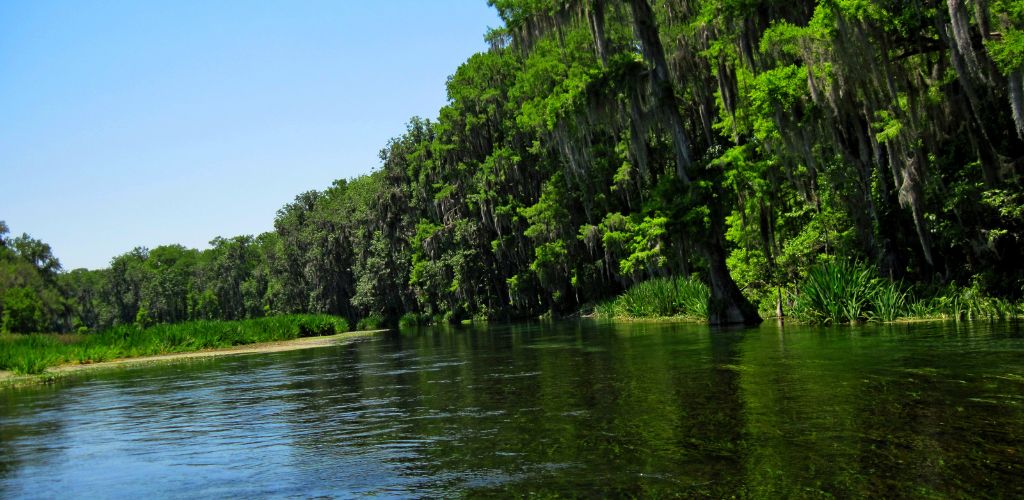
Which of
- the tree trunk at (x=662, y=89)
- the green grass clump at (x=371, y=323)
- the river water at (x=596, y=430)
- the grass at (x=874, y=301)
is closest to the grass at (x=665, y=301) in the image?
the tree trunk at (x=662, y=89)

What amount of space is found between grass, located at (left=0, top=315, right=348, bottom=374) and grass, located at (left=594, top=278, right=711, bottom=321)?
21108 millimetres

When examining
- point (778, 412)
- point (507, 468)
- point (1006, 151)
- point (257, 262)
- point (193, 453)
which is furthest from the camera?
point (257, 262)

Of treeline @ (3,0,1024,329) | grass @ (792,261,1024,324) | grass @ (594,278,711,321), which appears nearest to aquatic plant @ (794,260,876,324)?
grass @ (792,261,1024,324)

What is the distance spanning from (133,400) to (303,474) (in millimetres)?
11526

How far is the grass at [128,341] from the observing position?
96.6 ft

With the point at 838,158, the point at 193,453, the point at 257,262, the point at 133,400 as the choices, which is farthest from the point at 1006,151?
the point at 257,262

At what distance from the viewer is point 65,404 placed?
18375 millimetres

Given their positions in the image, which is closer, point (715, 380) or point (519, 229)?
point (715, 380)

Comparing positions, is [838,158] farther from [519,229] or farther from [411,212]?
[411,212]

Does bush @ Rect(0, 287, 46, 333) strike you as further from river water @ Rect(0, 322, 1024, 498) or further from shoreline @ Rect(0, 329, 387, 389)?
river water @ Rect(0, 322, 1024, 498)

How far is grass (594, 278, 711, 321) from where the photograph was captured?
33406 mm

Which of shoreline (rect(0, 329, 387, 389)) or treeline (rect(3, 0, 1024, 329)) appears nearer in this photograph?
treeline (rect(3, 0, 1024, 329))

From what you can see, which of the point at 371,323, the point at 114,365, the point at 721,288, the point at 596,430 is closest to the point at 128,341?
the point at 114,365

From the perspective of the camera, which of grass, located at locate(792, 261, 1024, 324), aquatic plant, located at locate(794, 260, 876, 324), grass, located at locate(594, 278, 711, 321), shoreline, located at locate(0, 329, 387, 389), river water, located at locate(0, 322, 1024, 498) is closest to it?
river water, located at locate(0, 322, 1024, 498)
